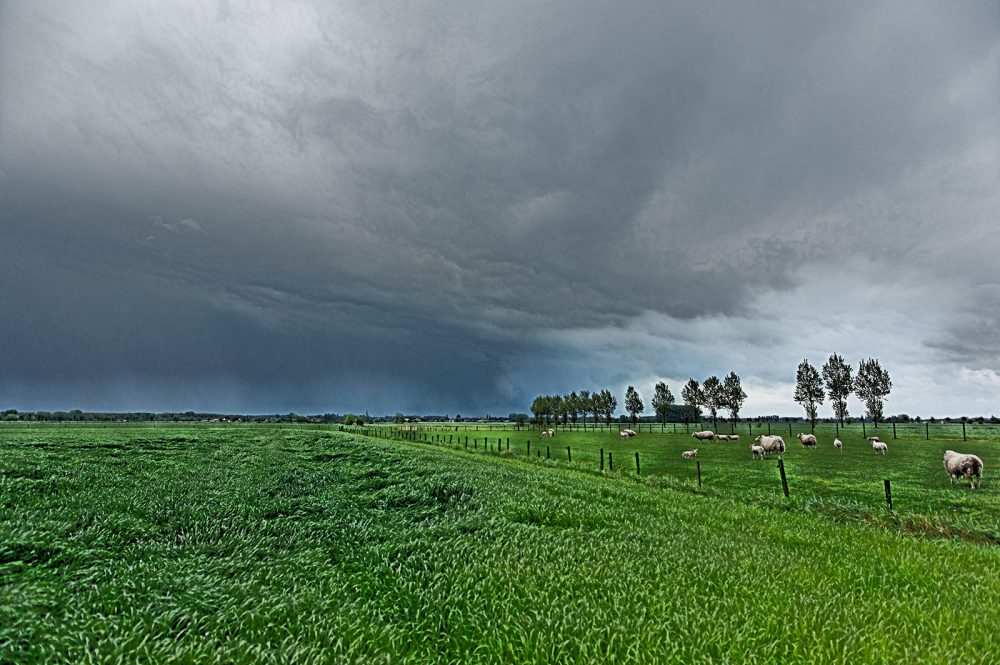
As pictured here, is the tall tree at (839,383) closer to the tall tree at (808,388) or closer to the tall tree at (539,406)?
the tall tree at (808,388)

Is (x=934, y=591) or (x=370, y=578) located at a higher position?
(x=370, y=578)

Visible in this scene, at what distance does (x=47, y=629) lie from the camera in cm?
514

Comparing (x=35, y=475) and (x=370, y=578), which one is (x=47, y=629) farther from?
(x=35, y=475)

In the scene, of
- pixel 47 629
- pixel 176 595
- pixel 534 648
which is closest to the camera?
pixel 47 629

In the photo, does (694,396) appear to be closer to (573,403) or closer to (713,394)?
(713,394)

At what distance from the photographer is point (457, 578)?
752cm

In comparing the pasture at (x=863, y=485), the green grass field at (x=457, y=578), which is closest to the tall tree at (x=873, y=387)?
the pasture at (x=863, y=485)

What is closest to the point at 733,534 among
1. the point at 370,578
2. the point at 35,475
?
the point at 370,578

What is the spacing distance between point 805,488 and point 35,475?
35366 mm

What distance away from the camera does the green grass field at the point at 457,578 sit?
5.52 m

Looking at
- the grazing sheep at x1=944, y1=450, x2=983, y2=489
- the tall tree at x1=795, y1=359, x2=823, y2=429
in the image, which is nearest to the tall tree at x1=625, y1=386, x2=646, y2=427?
the tall tree at x1=795, y1=359, x2=823, y2=429

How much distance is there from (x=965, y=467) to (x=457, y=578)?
32.8 metres

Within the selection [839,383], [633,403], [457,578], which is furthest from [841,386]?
[457,578]

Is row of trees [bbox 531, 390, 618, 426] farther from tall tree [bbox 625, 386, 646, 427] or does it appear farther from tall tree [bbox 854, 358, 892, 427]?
tall tree [bbox 854, 358, 892, 427]
